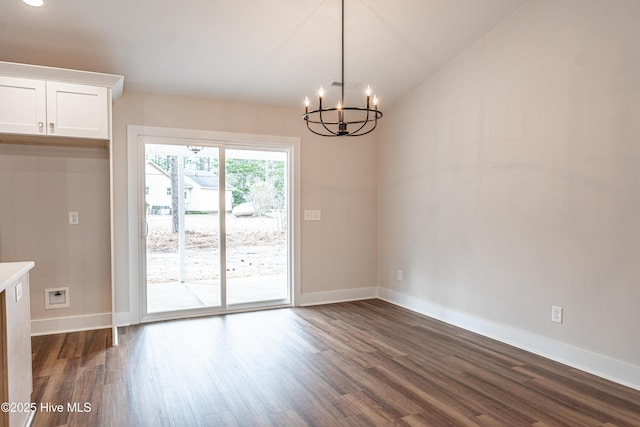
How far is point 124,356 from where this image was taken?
3402 millimetres

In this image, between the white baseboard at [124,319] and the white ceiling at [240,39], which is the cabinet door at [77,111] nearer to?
the white ceiling at [240,39]

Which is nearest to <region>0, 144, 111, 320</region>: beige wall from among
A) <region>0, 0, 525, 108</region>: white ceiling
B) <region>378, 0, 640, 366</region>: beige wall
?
<region>0, 0, 525, 108</region>: white ceiling

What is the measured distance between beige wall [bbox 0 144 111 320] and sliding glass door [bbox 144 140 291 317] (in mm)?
454

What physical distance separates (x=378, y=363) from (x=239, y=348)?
1206 millimetres

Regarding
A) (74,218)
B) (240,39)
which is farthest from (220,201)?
(240,39)

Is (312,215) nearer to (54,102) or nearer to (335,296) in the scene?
(335,296)

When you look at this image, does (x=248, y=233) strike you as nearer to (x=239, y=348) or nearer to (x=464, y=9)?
(x=239, y=348)

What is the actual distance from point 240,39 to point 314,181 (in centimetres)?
200

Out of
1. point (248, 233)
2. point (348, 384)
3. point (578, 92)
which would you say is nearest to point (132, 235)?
point (248, 233)

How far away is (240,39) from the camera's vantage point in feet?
12.0

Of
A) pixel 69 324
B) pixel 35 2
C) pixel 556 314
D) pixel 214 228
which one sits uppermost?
pixel 35 2

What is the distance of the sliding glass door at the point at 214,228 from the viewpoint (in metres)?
4.49

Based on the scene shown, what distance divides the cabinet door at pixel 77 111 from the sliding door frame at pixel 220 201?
0.69 meters

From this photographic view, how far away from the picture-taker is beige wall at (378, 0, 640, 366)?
2918 mm
